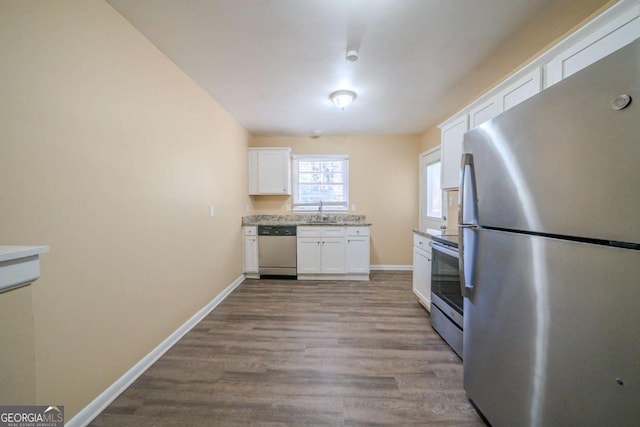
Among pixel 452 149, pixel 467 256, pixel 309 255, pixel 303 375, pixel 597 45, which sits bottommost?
pixel 303 375

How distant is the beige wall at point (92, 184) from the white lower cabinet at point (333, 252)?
190cm

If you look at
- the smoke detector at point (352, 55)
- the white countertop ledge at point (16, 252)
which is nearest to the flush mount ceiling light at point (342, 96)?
the smoke detector at point (352, 55)

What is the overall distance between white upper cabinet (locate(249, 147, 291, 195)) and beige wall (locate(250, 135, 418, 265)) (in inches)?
10.5

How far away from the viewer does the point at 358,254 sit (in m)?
3.84

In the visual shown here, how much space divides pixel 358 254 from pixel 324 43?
291 cm

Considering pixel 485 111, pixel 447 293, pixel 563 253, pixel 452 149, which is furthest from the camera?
pixel 452 149

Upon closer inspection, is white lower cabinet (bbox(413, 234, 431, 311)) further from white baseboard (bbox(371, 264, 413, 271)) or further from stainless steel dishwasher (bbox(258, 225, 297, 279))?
stainless steel dishwasher (bbox(258, 225, 297, 279))

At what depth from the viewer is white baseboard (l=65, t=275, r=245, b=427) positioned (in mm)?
1317

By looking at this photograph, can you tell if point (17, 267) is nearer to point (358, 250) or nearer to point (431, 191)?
point (358, 250)

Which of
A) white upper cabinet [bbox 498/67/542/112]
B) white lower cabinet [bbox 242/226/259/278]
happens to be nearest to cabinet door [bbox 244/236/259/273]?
white lower cabinet [bbox 242/226/259/278]

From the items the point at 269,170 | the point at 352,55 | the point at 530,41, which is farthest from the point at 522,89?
the point at 269,170

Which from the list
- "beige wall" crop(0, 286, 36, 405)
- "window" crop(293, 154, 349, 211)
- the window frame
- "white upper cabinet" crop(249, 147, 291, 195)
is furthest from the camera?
"window" crop(293, 154, 349, 211)

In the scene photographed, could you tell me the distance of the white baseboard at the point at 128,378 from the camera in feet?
4.32

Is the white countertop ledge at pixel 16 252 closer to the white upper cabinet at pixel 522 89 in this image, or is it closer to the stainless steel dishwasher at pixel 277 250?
the white upper cabinet at pixel 522 89
